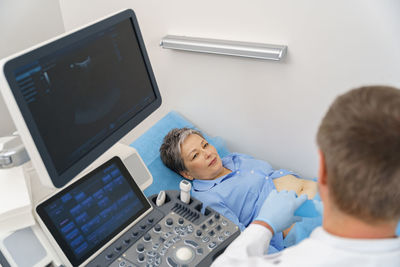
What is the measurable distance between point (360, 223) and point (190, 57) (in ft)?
4.45

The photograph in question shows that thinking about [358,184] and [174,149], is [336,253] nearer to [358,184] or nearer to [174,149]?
[358,184]

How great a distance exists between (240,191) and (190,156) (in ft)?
0.94

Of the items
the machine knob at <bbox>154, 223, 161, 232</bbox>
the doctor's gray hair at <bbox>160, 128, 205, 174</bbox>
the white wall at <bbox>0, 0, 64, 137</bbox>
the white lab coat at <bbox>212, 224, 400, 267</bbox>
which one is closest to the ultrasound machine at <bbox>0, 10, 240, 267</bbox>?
the machine knob at <bbox>154, 223, 161, 232</bbox>

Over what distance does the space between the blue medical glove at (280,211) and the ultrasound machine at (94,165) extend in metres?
0.11

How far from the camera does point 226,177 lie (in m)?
1.74

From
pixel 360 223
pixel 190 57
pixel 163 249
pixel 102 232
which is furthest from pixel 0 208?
pixel 190 57

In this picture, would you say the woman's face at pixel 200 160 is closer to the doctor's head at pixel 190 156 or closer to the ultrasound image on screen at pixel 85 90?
the doctor's head at pixel 190 156

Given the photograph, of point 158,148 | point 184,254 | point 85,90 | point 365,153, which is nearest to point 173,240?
point 184,254

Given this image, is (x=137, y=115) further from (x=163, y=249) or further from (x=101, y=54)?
(x=163, y=249)

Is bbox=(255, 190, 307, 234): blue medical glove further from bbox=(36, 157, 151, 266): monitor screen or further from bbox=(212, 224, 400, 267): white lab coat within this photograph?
bbox=(36, 157, 151, 266): monitor screen

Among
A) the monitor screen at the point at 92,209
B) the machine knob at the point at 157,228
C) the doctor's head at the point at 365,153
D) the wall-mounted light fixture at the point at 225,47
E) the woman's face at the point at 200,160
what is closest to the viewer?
the doctor's head at the point at 365,153

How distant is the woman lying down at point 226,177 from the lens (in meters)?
1.63

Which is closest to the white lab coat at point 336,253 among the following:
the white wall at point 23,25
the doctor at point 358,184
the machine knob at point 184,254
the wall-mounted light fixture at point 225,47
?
the doctor at point 358,184

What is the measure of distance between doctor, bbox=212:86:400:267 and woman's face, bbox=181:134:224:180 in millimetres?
927
